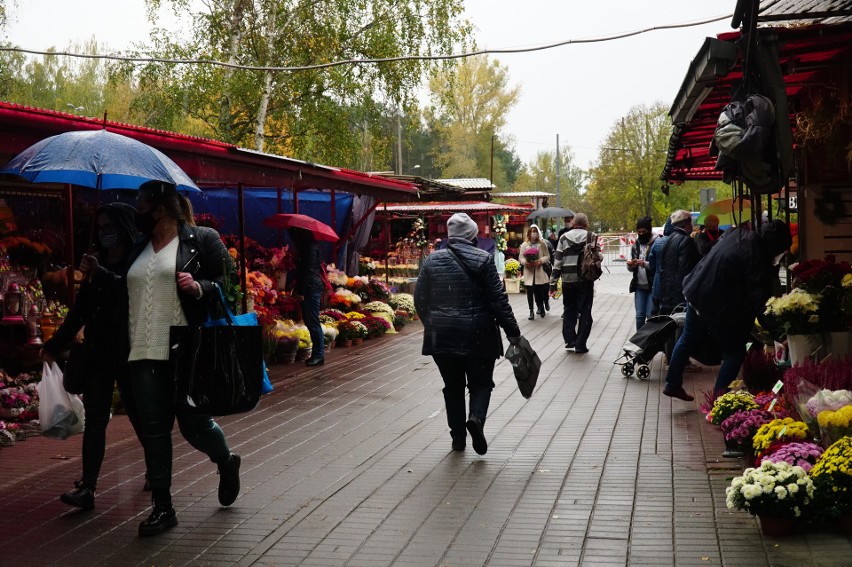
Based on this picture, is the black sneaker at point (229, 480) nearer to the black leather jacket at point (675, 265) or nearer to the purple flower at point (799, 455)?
the purple flower at point (799, 455)

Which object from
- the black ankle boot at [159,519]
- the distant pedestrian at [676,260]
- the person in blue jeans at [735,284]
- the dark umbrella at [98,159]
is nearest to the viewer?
the black ankle boot at [159,519]

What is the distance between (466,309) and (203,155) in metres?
4.95

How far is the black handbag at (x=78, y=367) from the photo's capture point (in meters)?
5.91

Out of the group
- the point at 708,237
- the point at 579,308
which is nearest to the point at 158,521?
the point at 708,237

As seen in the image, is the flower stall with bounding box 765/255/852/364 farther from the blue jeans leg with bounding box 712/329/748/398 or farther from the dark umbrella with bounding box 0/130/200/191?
the dark umbrella with bounding box 0/130/200/191

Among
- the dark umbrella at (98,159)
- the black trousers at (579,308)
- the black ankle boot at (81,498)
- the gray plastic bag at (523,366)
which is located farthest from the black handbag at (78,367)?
the black trousers at (579,308)

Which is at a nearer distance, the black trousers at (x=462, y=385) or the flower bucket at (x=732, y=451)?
the flower bucket at (x=732, y=451)

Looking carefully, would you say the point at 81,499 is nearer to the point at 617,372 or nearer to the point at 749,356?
the point at 749,356

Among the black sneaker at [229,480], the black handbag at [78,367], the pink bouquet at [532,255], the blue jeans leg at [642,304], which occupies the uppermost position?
the pink bouquet at [532,255]

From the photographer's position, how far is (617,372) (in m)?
12.1

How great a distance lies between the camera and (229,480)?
5934 millimetres

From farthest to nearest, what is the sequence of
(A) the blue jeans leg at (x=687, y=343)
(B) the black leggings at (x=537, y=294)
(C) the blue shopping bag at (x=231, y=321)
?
1. (B) the black leggings at (x=537, y=294)
2. (A) the blue jeans leg at (x=687, y=343)
3. (C) the blue shopping bag at (x=231, y=321)

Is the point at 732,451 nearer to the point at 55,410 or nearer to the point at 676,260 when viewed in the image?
the point at 55,410

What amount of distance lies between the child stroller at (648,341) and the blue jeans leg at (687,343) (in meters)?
1.89
